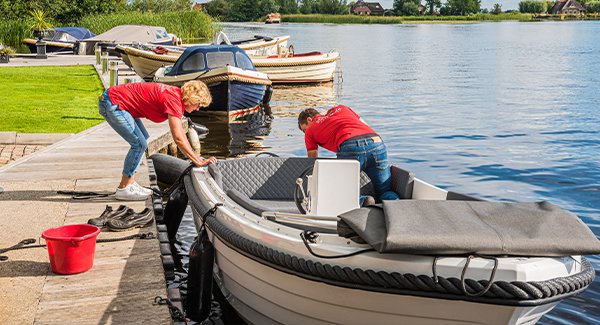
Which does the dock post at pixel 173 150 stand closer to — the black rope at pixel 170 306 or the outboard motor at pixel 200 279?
the outboard motor at pixel 200 279

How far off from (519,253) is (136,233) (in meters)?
3.75

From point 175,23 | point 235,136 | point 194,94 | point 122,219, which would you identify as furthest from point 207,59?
point 175,23

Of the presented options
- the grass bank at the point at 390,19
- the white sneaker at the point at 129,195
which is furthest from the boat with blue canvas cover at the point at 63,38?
the grass bank at the point at 390,19

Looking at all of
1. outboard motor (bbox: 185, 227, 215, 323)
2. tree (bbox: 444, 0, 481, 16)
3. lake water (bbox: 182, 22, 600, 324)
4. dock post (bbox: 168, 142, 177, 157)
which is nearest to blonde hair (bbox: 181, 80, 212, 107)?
outboard motor (bbox: 185, 227, 215, 323)

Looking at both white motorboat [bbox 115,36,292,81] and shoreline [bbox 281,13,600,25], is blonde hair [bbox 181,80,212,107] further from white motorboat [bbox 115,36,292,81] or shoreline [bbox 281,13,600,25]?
shoreline [bbox 281,13,600,25]

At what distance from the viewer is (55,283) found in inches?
218

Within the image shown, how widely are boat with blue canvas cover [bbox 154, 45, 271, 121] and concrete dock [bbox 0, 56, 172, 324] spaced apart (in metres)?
10.3

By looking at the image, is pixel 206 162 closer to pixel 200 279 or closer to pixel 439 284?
pixel 200 279

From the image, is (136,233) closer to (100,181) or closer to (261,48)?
(100,181)

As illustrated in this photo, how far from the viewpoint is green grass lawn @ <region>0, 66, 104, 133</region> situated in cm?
1433

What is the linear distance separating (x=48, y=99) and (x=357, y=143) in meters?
13.5

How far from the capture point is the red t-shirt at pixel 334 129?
7.25 meters

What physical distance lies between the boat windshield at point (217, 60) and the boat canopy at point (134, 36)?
20.1 m

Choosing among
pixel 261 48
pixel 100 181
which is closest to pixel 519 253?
pixel 100 181
